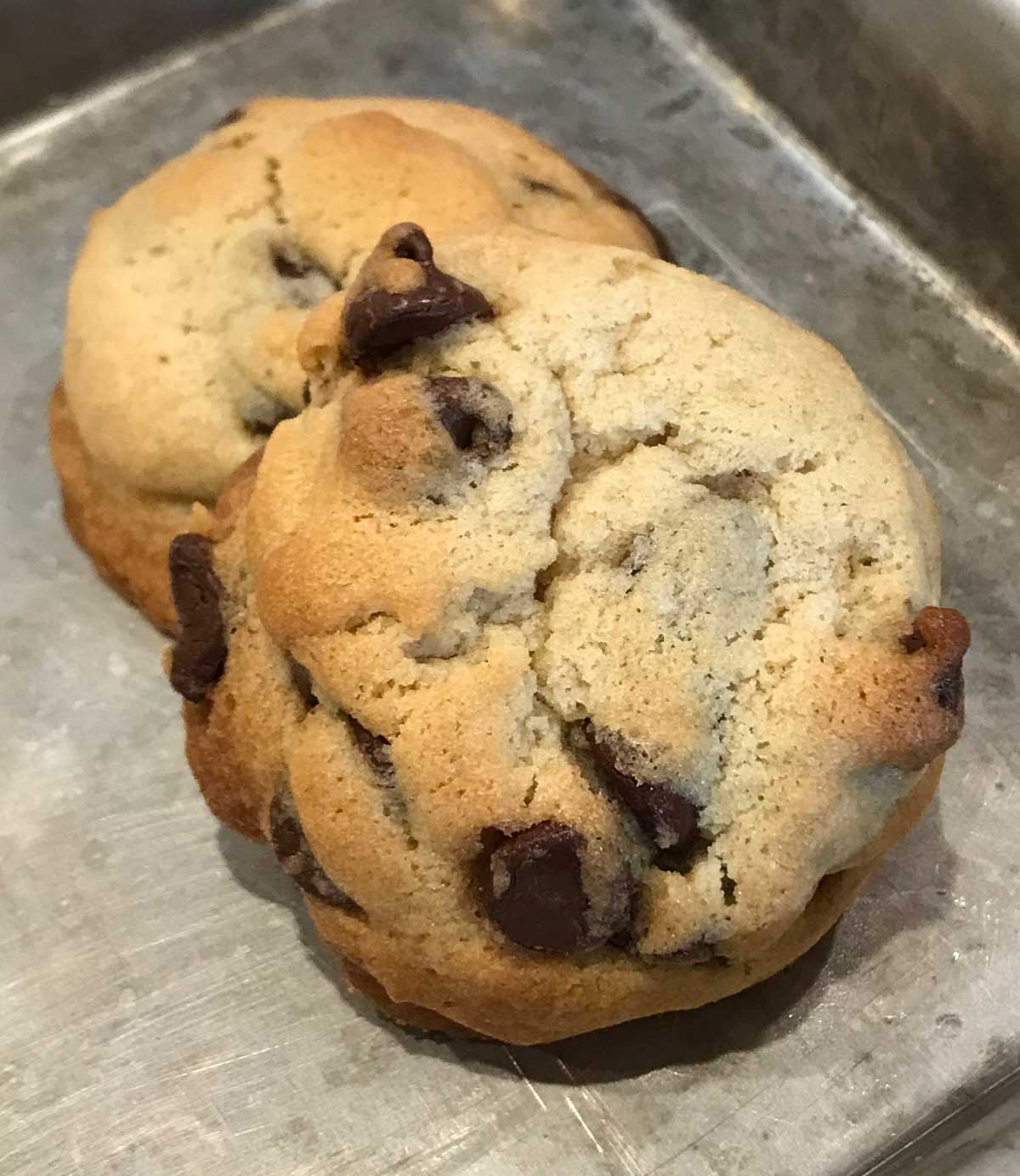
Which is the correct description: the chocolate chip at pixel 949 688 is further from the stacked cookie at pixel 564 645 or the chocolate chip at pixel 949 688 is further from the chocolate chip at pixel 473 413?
the chocolate chip at pixel 473 413

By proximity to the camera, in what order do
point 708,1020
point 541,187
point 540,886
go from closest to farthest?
1. point 540,886
2. point 708,1020
3. point 541,187

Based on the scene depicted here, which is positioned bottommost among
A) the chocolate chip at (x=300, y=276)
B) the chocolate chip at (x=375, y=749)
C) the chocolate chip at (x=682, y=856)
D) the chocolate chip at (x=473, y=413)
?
the chocolate chip at (x=375, y=749)

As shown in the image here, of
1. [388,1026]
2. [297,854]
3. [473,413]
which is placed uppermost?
[473,413]

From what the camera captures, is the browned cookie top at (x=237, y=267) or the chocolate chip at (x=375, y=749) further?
the browned cookie top at (x=237, y=267)

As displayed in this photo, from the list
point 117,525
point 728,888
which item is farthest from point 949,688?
point 117,525

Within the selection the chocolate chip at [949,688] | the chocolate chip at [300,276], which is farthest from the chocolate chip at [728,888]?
the chocolate chip at [300,276]

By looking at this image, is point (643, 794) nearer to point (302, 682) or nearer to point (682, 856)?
point (682, 856)

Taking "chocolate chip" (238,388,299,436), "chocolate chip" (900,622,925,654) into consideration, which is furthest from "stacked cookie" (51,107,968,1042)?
"chocolate chip" (238,388,299,436)

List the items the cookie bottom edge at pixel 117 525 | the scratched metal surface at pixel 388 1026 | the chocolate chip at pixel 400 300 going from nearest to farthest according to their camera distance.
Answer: the chocolate chip at pixel 400 300 < the scratched metal surface at pixel 388 1026 < the cookie bottom edge at pixel 117 525

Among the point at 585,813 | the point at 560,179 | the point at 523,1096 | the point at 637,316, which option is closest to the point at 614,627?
the point at 585,813
